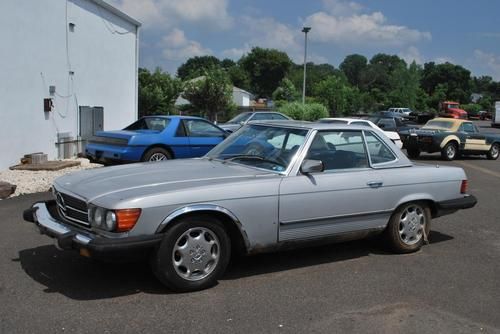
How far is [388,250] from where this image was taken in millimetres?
6172

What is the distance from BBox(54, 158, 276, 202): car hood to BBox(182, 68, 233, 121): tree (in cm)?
2983

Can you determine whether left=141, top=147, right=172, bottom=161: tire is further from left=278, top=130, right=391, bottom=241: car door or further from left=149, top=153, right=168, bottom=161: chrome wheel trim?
left=278, top=130, right=391, bottom=241: car door

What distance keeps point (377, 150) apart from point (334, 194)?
0.99 metres

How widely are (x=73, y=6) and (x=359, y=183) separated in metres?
12.0

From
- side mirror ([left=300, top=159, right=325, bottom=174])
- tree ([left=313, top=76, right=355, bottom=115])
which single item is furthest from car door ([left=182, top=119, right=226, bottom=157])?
tree ([left=313, top=76, right=355, bottom=115])

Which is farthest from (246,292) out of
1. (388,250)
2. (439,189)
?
(439,189)

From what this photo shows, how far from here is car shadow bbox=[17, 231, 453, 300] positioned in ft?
15.5

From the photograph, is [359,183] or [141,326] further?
[359,183]

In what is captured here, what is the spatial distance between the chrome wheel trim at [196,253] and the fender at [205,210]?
0.17 metres

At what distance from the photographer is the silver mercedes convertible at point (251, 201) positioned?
444cm

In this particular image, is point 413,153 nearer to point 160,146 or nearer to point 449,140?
point 449,140

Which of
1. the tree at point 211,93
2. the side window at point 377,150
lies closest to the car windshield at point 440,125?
the side window at point 377,150

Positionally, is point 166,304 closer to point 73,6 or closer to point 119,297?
point 119,297

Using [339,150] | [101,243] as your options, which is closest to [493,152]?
[339,150]
